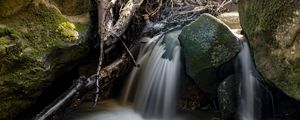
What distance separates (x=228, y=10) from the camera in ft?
29.2

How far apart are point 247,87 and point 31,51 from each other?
101 inches

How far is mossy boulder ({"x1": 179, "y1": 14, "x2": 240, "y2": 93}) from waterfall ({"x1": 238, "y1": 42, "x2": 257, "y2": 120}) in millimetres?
160

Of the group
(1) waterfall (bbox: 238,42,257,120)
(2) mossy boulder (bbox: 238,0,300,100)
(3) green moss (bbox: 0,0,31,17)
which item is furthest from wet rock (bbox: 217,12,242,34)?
(3) green moss (bbox: 0,0,31,17)

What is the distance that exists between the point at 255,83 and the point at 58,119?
2429 mm

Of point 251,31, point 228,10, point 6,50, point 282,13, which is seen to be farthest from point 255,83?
point 228,10

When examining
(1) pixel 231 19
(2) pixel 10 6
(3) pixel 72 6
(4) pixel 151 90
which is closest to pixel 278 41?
(4) pixel 151 90

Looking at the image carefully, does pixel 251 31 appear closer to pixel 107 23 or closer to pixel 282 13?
pixel 282 13

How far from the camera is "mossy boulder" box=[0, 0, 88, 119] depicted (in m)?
3.71

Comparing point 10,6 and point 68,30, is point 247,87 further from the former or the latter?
point 10,6

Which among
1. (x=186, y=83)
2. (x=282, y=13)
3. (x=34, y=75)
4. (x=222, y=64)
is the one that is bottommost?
(x=186, y=83)

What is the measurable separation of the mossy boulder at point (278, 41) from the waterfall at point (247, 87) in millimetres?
A: 802

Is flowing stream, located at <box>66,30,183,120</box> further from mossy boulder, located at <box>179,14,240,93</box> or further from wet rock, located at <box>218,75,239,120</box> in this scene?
wet rock, located at <box>218,75,239,120</box>

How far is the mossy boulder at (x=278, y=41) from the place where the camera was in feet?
11.2

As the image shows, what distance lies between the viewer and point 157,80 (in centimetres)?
547
